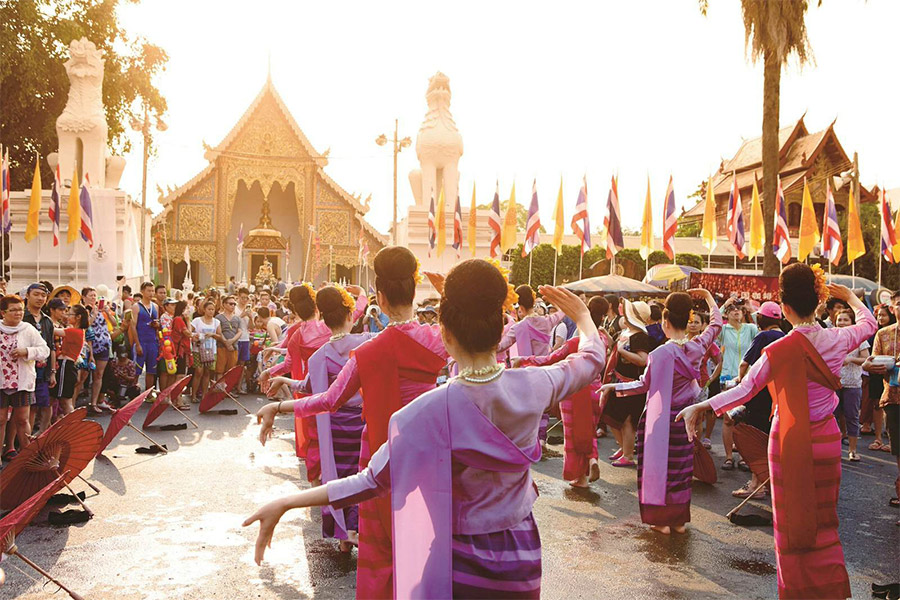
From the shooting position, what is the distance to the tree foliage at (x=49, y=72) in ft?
79.4

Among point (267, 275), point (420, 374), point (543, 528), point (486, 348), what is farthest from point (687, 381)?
point (267, 275)

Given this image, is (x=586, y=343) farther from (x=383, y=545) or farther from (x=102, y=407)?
(x=102, y=407)

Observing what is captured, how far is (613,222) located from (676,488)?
1237cm

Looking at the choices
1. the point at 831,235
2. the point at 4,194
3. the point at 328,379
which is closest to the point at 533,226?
the point at 831,235

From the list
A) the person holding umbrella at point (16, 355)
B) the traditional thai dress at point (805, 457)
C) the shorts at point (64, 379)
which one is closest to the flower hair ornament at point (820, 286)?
the traditional thai dress at point (805, 457)

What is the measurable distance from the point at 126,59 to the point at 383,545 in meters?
30.4

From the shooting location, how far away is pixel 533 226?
58.0ft

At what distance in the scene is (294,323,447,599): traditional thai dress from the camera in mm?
3213

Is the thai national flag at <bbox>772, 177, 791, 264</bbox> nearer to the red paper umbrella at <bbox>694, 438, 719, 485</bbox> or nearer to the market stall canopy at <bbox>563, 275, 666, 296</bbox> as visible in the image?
the market stall canopy at <bbox>563, 275, 666, 296</bbox>

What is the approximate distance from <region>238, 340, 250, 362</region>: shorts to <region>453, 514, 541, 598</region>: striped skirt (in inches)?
438

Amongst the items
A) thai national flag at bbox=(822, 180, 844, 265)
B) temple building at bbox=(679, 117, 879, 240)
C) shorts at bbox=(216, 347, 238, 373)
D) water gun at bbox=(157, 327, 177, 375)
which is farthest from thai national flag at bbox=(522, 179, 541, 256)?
temple building at bbox=(679, 117, 879, 240)

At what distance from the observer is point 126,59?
95.4ft

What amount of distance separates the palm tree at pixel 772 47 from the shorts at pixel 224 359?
10751 mm

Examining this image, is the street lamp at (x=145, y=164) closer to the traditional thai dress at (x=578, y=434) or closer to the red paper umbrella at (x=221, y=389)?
the red paper umbrella at (x=221, y=389)
